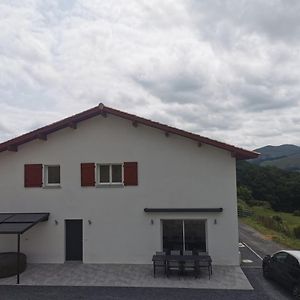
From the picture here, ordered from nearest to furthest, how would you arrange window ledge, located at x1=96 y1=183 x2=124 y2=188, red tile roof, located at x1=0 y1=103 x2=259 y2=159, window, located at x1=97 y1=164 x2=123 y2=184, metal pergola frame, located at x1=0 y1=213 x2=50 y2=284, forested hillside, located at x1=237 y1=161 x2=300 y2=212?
1. metal pergola frame, located at x1=0 y1=213 x2=50 y2=284
2. red tile roof, located at x1=0 y1=103 x2=259 y2=159
3. window ledge, located at x1=96 y1=183 x2=124 y2=188
4. window, located at x1=97 y1=164 x2=123 y2=184
5. forested hillside, located at x1=237 y1=161 x2=300 y2=212

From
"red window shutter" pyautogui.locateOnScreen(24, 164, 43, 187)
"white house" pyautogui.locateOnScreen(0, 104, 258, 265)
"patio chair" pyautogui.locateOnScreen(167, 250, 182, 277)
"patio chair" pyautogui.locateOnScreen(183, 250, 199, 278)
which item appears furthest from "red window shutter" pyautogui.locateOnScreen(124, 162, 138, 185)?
"patio chair" pyautogui.locateOnScreen(183, 250, 199, 278)

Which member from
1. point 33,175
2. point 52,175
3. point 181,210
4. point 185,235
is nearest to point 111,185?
point 52,175

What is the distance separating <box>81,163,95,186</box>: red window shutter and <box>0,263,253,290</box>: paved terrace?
3551mm

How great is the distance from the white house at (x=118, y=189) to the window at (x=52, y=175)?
46 millimetres

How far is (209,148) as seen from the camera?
15734 mm

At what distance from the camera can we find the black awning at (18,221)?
1371 cm

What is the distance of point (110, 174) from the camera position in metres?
16.3

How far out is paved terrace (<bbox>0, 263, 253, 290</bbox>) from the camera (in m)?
12.9

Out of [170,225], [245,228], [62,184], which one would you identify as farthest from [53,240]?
[245,228]

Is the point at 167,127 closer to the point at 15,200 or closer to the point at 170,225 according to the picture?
the point at 170,225

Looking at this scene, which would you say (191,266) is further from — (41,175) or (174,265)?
(41,175)

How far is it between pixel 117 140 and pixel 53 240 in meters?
5.29

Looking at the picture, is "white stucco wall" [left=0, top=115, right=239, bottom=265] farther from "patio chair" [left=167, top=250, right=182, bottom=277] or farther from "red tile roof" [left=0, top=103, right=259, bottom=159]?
"patio chair" [left=167, top=250, right=182, bottom=277]

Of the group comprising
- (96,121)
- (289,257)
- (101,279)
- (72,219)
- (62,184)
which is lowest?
(101,279)
